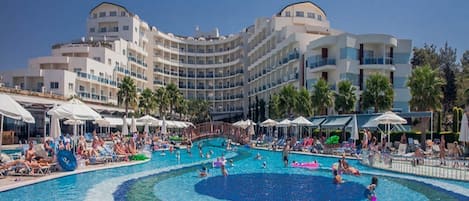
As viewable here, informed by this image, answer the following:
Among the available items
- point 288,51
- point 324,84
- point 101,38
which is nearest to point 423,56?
point 288,51

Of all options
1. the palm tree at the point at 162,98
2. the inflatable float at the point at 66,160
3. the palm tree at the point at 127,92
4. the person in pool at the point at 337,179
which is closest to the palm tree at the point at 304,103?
Answer: the palm tree at the point at 127,92

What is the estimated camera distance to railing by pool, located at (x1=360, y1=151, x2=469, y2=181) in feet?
65.0

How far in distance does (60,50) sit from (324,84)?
3941 cm

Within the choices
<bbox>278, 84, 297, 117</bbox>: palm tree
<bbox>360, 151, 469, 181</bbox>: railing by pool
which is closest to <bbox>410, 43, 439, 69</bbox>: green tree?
<bbox>278, 84, 297, 117</bbox>: palm tree

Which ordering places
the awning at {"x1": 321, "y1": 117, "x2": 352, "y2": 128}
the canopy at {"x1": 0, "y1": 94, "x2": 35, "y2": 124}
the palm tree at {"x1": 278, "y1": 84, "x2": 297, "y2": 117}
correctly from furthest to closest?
the palm tree at {"x1": 278, "y1": 84, "x2": 297, "y2": 117} < the awning at {"x1": 321, "y1": 117, "x2": 352, "y2": 128} < the canopy at {"x1": 0, "y1": 94, "x2": 35, "y2": 124}

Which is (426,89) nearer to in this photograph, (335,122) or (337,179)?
(335,122)

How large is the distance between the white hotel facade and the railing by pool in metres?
23.8

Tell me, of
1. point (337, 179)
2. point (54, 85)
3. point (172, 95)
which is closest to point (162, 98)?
point (172, 95)

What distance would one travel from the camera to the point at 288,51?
59188mm

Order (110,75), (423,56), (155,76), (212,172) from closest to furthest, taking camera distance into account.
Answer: (212,172) < (110,75) < (423,56) < (155,76)

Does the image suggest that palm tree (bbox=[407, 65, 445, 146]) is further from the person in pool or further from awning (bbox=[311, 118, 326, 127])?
the person in pool

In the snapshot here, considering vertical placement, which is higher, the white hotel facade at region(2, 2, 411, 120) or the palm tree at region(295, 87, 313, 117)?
the white hotel facade at region(2, 2, 411, 120)

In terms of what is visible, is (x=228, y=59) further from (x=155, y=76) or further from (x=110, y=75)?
(x=110, y=75)

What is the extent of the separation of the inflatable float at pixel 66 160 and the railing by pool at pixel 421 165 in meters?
15.9
